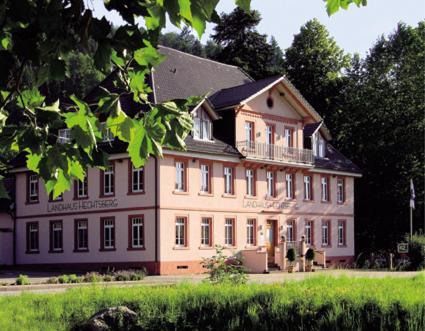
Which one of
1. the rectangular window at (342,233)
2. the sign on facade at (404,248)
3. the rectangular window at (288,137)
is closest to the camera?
the sign on facade at (404,248)

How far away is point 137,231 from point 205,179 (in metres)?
4.36

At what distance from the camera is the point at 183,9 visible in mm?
2924

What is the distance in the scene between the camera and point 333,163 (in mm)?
44344

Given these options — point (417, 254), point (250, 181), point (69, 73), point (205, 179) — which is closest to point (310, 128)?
point (250, 181)

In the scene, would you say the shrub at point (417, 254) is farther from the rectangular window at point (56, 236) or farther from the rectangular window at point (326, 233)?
the rectangular window at point (56, 236)

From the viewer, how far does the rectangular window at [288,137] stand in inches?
1587

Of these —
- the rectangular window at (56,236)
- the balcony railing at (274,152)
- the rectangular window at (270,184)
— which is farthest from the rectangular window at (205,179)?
the rectangular window at (56,236)

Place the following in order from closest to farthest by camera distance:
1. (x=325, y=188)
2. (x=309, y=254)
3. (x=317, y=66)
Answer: (x=309, y=254)
(x=325, y=188)
(x=317, y=66)

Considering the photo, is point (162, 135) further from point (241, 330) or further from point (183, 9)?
point (241, 330)

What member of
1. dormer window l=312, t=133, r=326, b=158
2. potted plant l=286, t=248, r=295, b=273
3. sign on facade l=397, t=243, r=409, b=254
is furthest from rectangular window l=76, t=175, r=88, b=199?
sign on facade l=397, t=243, r=409, b=254

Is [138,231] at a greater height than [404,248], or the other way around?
[138,231]

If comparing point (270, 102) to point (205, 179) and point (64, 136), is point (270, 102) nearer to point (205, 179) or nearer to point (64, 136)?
point (205, 179)

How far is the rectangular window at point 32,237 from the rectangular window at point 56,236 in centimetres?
134

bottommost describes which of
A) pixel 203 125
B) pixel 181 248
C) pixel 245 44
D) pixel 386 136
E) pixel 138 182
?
pixel 181 248
